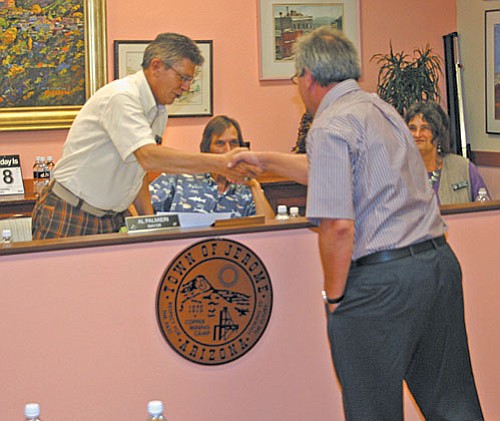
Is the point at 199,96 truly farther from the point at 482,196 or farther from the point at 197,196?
the point at 482,196

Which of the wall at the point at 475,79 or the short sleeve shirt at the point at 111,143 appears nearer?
the short sleeve shirt at the point at 111,143

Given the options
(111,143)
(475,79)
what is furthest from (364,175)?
(475,79)

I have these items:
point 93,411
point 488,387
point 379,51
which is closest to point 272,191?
point 379,51

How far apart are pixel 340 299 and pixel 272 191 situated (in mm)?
2609

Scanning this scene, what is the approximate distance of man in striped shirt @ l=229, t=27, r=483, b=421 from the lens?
2.50 m

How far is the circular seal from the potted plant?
2.60 metres

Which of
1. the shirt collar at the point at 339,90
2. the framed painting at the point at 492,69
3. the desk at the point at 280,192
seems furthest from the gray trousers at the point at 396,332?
the framed painting at the point at 492,69

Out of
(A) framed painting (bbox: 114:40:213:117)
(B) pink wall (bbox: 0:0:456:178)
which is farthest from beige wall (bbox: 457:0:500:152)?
(A) framed painting (bbox: 114:40:213:117)

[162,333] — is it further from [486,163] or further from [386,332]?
[486,163]

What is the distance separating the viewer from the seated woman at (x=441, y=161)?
4.41 m

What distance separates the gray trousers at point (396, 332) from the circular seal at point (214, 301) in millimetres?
599

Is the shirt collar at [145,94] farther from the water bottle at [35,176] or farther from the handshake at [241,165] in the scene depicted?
the water bottle at [35,176]

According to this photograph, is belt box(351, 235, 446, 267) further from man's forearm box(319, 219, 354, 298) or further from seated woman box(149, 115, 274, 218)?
seated woman box(149, 115, 274, 218)

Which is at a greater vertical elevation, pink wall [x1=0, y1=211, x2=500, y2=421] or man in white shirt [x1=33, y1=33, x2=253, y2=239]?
man in white shirt [x1=33, y1=33, x2=253, y2=239]
